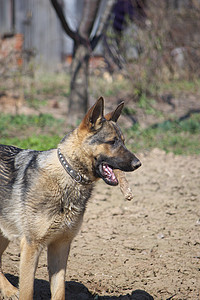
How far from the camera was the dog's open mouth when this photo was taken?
10.6 feet

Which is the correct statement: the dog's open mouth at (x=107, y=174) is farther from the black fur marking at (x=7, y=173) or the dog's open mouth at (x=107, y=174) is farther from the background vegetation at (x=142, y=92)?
the background vegetation at (x=142, y=92)

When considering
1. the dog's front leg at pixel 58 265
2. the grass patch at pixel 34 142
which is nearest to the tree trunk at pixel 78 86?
the grass patch at pixel 34 142

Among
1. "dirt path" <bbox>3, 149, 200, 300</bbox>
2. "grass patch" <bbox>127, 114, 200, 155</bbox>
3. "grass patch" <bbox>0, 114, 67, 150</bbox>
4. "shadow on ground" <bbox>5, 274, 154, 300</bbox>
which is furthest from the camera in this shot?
"grass patch" <bbox>127, 114, 200, 155</bbox>

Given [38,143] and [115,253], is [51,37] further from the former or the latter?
[115,253]

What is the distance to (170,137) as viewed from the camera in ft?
28.1

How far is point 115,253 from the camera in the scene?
14.2ft

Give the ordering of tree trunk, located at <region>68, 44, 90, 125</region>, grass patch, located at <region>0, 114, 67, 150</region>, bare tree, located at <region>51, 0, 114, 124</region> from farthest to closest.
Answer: tree trunk, located at <region>68, 44, 90, 125</region>
bare tree, located at <region>51, 0, 114, 124</region>
grass patch, located at <region>0, 114, 67, 150</region>

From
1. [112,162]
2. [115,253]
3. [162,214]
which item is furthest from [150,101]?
[112,162]

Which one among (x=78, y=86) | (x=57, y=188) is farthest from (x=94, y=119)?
(x=78, y=86)

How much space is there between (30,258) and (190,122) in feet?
22.9

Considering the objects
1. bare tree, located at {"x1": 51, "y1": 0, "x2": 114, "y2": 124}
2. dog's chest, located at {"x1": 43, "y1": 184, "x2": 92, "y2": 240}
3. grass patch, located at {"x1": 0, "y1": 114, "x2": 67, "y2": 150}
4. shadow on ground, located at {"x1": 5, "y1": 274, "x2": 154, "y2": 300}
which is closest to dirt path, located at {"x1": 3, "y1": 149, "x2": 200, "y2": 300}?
shadow on ground, located at {"x1": 5, "y1": 274, "x2": 154, "y2": 300}

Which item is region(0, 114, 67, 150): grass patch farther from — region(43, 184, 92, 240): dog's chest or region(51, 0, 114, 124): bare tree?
region(43, 184, 92, 240): dog's chest

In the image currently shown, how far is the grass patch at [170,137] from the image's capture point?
7941mm

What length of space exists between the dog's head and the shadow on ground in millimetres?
1204
